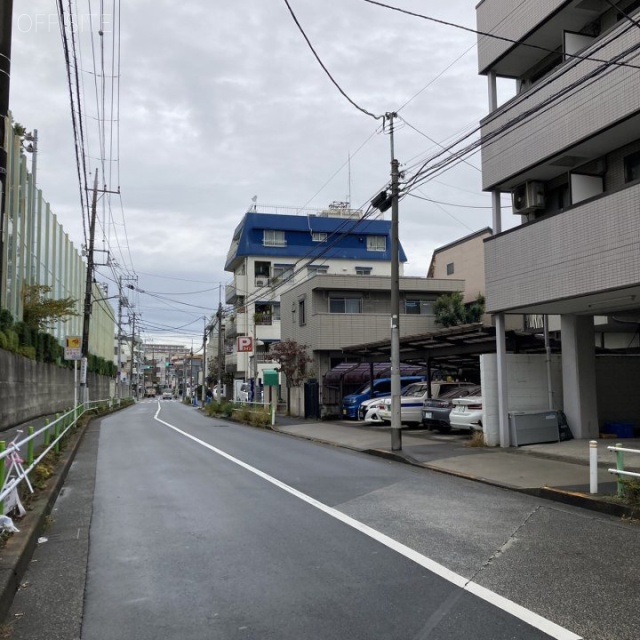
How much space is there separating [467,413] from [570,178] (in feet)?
23.0

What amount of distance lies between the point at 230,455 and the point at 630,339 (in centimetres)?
1511

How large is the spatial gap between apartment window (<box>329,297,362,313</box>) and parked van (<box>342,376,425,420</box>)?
5.90 metres

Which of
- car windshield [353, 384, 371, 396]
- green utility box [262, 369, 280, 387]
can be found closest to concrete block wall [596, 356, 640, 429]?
car windshield [353, 384, 371, 396]

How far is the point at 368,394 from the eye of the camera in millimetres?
27688

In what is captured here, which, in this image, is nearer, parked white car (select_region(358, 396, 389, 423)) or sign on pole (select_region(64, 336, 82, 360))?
parked white car (select_region(358, 396, 389, 423))

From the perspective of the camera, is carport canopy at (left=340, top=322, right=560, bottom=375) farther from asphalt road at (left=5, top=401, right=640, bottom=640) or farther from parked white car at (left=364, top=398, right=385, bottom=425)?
asphalt road at (left=5, top=401, right=640, bottom=640)

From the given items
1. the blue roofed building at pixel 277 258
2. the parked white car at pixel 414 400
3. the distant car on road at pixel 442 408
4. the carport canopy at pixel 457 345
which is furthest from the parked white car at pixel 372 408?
the blue roofed building at pixel 277 258

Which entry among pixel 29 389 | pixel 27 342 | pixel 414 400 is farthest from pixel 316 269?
pixel 29 389

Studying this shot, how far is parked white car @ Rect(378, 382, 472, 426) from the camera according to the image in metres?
22.5

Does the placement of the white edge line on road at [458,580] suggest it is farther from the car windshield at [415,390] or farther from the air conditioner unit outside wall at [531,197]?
the car windshield at [415,390]

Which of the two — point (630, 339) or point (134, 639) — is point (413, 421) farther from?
point (134, 639)

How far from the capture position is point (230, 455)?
50.6 feet

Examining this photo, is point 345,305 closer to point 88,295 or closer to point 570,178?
point 88,295

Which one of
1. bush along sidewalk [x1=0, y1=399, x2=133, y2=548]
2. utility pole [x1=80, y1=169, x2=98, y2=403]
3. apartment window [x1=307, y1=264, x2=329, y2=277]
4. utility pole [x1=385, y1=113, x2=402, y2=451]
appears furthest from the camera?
apartment window [x1=307, y1=264, x2=329, y2=277]
